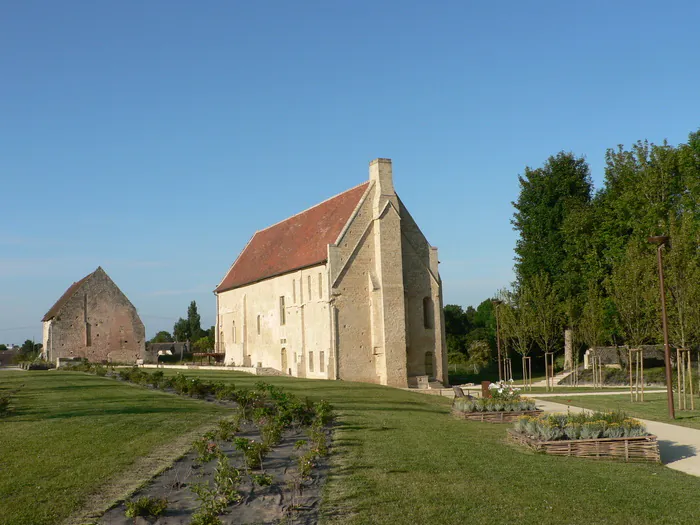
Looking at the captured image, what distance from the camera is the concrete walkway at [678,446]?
14.5 m

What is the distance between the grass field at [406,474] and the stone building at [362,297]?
20.3 m

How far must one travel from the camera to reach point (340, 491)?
37.1 ft

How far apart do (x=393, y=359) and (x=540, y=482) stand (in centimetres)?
2846

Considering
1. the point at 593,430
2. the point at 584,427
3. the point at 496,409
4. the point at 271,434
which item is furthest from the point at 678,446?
the point at 271,434

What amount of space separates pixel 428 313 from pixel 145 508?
114 feet

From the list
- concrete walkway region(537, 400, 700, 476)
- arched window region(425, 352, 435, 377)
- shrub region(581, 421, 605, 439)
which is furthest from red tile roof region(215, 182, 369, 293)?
shrub region(581, 421, 605, 439)

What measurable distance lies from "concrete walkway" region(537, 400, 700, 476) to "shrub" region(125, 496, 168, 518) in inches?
404

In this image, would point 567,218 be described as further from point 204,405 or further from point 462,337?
point 204,405

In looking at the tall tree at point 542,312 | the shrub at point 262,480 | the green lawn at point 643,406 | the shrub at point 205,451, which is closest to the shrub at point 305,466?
Answer: the shrub at point 262,480

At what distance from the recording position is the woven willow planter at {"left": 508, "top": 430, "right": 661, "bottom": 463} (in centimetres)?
1476

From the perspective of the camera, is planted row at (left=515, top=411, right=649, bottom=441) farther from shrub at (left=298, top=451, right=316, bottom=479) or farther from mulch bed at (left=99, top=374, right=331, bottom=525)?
shrub at (left=298, top=451, right=316, bottom=479)

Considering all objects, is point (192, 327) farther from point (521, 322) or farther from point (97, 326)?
point (521, 322)

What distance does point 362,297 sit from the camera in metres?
41.7

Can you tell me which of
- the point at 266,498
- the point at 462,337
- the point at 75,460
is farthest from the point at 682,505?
the point at 462,337
